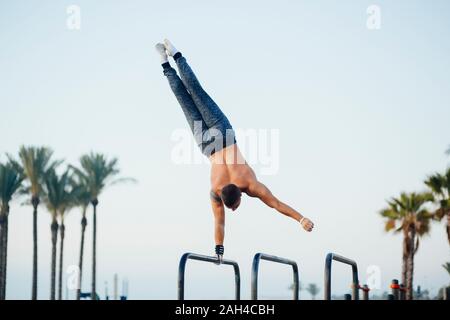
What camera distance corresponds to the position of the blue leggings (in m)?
8.88

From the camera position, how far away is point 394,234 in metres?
33.6

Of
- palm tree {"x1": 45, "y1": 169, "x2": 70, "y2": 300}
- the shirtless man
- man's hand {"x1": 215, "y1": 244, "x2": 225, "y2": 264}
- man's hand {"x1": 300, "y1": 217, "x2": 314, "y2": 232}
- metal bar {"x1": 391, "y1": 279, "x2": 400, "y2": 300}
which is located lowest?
metal bar {"x1": 391, "y1": 279, "x2": 400, "y2": 300}

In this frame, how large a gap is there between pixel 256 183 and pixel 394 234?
26.1 m

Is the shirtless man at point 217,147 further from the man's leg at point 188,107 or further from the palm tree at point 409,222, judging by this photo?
the palm tree at point 409,222

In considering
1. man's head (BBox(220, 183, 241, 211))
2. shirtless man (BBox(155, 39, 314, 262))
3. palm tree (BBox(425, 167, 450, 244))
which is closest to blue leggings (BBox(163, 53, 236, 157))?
shirtless man (BBox(155, 39, 314, 262))

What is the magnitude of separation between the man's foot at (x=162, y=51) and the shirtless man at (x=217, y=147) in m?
0.12

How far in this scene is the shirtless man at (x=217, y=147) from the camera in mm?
8594

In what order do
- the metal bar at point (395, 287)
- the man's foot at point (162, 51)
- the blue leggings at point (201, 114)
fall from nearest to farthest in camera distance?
the blue leggings at point (201, 114) < the man's foot at point (162, 51) < the metal bar at point (395, 287)

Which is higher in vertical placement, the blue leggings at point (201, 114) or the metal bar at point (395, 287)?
the blue leggings at point (201, 114)

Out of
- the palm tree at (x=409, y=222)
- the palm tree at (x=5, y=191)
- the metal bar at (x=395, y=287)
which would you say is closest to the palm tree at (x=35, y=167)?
the palm tree at (x=5, y=191)

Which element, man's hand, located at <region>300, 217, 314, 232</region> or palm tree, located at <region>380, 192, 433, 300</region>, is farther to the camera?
palm tree, located at <region>380, 192, 433, 300</region>

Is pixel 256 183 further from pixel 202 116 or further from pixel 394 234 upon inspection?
pixel 394 234

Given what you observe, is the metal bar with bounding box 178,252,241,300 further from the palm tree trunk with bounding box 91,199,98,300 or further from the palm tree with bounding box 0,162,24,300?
the palm tree trunk with bounding box 91,199,98,300

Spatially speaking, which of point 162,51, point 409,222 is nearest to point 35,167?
point 409,222
